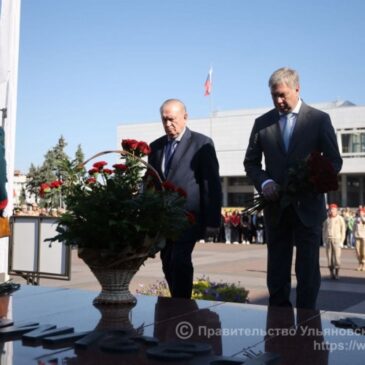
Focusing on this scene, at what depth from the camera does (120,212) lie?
10.2ft

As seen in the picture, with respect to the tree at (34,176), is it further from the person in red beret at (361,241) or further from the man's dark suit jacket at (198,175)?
the man's dark suit jacket at (198,175)

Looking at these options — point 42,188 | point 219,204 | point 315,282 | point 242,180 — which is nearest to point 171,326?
point 42,188

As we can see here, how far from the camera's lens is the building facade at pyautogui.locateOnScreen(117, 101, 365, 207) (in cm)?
5306

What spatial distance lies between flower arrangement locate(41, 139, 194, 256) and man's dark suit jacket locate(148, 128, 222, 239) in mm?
1596

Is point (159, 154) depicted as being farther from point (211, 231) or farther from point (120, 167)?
point (120, 167)

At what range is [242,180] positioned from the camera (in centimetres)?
6062

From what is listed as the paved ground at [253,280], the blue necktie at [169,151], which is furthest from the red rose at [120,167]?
the paved ground at [253,280]

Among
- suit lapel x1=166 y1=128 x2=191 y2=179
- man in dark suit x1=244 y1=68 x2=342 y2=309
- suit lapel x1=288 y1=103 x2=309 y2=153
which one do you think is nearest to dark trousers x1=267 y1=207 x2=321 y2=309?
man in dark suit x1=244 y1=68 x2=342 y2=309

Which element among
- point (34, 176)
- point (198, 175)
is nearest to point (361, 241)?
point (198, 175)

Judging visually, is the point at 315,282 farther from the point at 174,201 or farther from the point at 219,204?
the point at 174,201

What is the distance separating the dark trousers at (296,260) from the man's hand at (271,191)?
0.16 metres

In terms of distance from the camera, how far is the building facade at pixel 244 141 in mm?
53062

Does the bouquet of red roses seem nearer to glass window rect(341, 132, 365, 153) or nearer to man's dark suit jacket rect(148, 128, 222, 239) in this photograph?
Answer: man's dark suit jacket rect(148, 128, 222, 239)

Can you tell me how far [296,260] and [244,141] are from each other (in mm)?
53629
